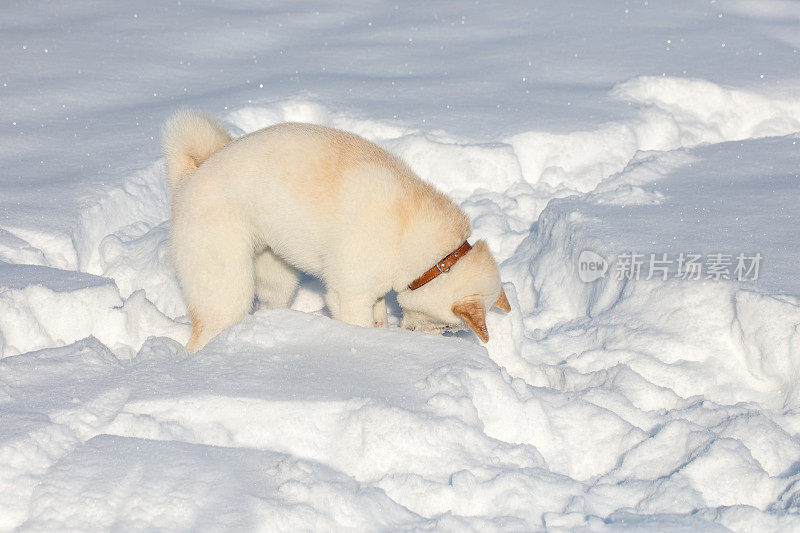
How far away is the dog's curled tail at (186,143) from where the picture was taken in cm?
349

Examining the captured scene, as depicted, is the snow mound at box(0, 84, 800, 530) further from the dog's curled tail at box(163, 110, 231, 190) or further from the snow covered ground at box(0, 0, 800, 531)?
the dog's curled tail at box(163, 110, 231, 190)

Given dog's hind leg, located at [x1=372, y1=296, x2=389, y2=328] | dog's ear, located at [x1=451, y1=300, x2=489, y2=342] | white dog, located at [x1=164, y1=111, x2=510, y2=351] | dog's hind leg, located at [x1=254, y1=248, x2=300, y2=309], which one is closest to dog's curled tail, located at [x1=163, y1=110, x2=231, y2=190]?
white dog, located at [x1=164, y1=111, x2=510, y2=351]

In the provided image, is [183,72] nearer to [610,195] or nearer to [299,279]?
[299,279]

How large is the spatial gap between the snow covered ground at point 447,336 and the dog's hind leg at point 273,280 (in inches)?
8.4

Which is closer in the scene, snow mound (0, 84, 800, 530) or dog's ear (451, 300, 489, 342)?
snow mound (0, 84, 800, 530)

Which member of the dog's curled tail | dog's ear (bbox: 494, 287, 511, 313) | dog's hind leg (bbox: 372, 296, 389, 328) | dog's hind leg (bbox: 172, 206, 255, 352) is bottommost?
dog's hind leg (bbox: 372, 296, 389, 328)

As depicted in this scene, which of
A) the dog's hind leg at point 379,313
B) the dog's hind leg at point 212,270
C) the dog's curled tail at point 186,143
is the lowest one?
the dog's hind leg at point 379,313

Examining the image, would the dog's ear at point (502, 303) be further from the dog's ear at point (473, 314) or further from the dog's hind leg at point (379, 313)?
the dog's hind leg at point (379, 313)

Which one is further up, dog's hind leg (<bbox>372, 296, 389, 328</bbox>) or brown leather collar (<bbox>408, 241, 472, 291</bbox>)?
brown leather collar (<bbox>408, 241, 472, 291</bbox>)

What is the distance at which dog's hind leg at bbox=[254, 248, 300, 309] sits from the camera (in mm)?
3842

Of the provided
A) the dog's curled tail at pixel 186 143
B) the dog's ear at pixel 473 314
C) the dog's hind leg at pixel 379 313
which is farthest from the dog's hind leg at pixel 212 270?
the dog's ear at pixel 473 314

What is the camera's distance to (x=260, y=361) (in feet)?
9.58

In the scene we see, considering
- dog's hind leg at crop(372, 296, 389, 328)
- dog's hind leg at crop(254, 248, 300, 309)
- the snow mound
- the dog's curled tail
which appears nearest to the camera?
the snow mound

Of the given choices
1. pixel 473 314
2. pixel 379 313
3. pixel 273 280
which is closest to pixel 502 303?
pixel 473 314
